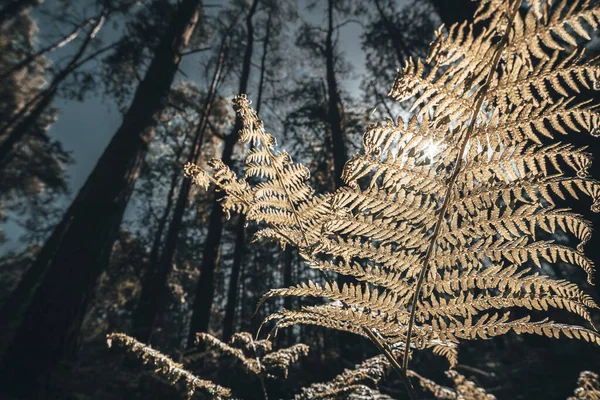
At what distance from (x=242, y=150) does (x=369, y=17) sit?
6953 millimetres

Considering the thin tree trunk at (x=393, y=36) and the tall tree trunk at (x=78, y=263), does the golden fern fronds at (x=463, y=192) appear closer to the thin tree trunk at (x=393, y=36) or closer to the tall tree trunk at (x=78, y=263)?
the tall tree trunk at (x=78, y=263)

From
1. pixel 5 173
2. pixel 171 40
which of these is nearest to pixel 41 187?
pixel 5 173

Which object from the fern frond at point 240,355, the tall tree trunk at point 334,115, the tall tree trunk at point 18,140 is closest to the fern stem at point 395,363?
the fern frond at point 240,355

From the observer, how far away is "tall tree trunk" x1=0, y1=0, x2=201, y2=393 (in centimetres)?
262

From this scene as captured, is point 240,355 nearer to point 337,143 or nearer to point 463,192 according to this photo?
point 463,192

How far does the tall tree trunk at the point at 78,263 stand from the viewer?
262cm

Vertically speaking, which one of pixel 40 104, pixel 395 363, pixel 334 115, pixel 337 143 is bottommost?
pixel 395 363

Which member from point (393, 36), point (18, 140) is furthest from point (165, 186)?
point (393, 36)

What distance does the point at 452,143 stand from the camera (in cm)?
83

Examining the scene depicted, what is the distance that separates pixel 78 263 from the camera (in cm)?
300

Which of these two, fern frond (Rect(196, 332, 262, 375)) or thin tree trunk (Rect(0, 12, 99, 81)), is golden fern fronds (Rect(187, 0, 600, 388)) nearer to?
fern frond (Rect(196, 332, 262, 375))

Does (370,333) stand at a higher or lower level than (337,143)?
lower

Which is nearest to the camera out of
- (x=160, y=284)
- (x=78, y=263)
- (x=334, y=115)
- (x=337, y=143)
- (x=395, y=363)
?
(x=395, y=363)

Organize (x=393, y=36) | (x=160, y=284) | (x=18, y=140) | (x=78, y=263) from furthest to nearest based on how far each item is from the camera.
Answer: (x=18, y=140), (x=393, y=36), (x=160, y=284), (x=78, y=263)
